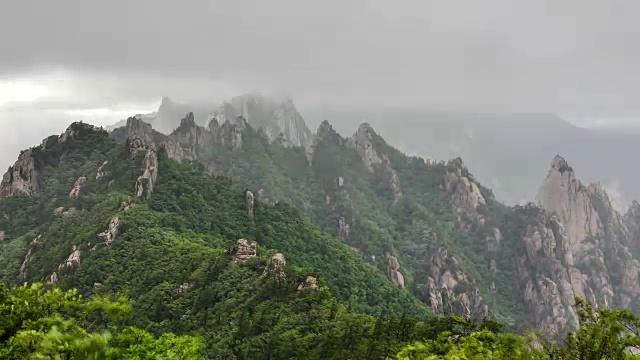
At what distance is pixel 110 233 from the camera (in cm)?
5903

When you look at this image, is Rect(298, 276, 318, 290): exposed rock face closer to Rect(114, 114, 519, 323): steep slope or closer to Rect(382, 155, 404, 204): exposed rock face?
Rect(114, 114, 519, 323): steep slope

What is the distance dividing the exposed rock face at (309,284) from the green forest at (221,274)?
4.9 inches

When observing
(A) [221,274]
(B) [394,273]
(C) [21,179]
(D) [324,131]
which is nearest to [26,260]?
(C) [21,179]

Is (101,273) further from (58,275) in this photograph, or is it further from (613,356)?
(613,356)

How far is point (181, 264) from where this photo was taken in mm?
52688

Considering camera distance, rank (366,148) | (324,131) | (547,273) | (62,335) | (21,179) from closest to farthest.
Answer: (62,335) → (21,179) → (547,273) → (366,148) → (324,131)

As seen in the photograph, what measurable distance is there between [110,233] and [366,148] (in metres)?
130

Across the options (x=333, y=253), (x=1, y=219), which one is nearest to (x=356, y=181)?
(x=333, y=253)

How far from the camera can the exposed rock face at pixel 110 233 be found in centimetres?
5830

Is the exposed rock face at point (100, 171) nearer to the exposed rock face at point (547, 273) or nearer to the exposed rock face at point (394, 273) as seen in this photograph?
the exposed rock face at point (394, 273)

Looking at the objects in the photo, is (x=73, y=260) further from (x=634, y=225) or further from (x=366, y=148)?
(x=634, y=225)

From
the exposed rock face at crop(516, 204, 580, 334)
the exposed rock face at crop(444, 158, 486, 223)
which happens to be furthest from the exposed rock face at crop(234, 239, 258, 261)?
the exposed rock face at crop(444, 158, 486, 223)

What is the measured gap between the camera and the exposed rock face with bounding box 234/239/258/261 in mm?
52044

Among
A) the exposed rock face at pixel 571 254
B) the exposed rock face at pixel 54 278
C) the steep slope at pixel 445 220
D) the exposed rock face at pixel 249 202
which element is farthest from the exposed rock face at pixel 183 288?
the exposed rock face at pixel 571 254
